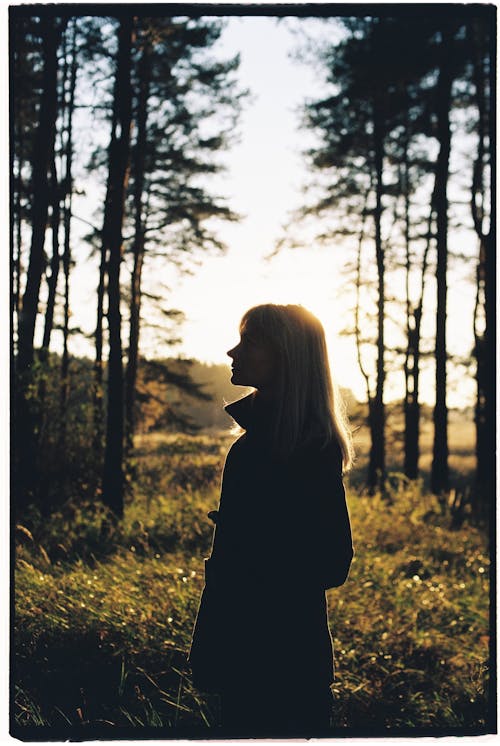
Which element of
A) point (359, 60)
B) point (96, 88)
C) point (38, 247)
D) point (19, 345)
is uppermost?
point (359, 60)

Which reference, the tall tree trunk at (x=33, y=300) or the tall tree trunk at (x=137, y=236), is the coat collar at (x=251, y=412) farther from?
the tall tree trunk at (x=137, y=236)

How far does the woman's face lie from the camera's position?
2.51 metres

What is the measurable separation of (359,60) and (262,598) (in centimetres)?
1235

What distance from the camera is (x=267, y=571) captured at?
99.0 inches

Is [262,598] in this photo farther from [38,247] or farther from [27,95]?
[27,95]

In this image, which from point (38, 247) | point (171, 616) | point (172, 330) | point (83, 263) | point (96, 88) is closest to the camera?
point (171, 616)

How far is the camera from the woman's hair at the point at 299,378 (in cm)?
244

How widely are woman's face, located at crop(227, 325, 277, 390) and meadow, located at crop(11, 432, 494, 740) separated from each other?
1.93 metres

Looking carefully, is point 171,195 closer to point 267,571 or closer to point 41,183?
point 41,183

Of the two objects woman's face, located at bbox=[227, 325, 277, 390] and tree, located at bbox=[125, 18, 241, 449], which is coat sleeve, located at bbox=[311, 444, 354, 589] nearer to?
woman's face, located at bbox=[227, 325, 277, 390]

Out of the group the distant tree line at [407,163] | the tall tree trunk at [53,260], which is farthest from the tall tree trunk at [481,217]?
the tall tree trunk at [53,260]

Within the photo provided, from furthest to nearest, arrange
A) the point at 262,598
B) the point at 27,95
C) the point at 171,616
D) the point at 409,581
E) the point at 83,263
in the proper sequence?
1. the point at 83,263
2. the point at 27,95
3. the point at 409,581
4. the point at 171,616
5. the point at 262,598

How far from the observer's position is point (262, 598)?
252 centimetres

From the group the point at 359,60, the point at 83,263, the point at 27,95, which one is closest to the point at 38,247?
the point at 27,95
